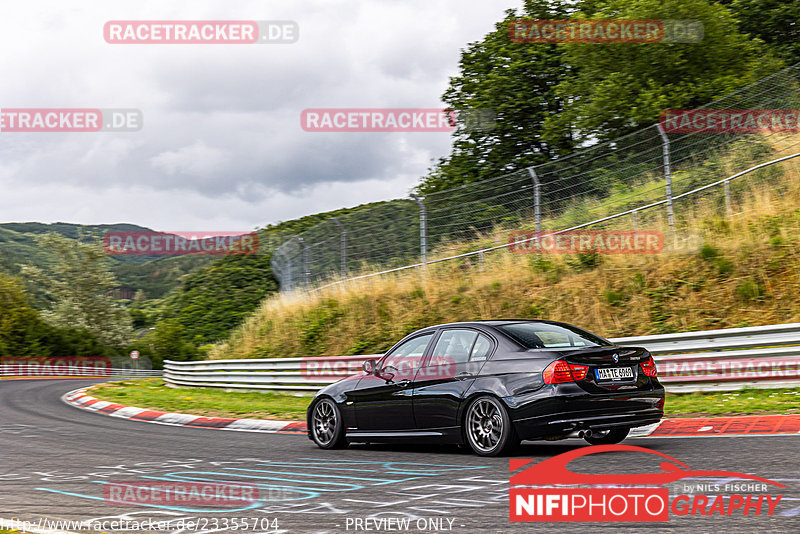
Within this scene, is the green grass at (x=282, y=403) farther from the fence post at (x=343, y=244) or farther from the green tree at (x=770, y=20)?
the green tree at (x=770, y=20)

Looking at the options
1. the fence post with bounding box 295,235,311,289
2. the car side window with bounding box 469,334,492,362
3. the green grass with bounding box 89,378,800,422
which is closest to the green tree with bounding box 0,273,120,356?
the green grass with bounding box 89,378,800,422

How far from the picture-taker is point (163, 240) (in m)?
35.0

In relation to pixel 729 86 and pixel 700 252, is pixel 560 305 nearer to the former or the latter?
pixel 700 252

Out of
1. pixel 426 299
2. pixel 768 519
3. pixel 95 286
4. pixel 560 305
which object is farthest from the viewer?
pixel 95 286

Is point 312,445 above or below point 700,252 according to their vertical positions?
below

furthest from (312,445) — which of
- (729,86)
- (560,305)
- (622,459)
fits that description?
(729,86)

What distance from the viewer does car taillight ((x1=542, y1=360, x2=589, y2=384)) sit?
7559 mm

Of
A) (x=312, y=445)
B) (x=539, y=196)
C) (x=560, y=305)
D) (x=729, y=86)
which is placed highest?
(x=729, y=86)

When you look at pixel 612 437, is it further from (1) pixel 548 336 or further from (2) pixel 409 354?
(2) pixel 409 354

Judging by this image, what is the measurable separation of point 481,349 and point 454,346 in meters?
0.45

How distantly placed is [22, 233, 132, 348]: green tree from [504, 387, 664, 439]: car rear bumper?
2867 inches

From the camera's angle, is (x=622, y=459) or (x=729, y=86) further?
(x=729, y=86)

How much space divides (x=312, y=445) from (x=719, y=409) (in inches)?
203

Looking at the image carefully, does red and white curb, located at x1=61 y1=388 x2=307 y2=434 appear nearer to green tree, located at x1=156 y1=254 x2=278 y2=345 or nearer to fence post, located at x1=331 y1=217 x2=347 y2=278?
fence post, located at x1=331 y1=217 x2=347 y2=278
